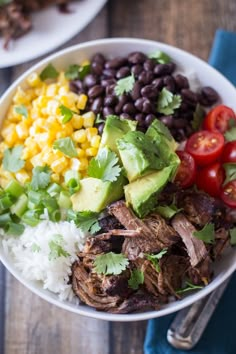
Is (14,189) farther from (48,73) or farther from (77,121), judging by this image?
(48,73)

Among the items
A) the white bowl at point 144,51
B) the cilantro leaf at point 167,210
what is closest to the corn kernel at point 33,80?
the white bowl at point 144,51

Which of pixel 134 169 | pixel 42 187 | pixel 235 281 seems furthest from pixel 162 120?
pixel 235 281

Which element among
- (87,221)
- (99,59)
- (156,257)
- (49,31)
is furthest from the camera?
(49,31)

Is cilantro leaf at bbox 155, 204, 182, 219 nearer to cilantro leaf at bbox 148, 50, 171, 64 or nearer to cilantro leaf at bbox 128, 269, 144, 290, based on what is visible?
cilantro leaf at bbox 128, 269, 144, 290

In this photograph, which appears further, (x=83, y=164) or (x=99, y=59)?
(x=99, y=59)

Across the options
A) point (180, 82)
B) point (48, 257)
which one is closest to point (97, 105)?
point (180, 82)

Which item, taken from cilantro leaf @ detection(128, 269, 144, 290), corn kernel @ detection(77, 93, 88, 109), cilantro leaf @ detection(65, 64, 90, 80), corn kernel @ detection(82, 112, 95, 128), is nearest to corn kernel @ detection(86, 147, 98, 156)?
corn kernel @ detection(82, 112, 95, 128)

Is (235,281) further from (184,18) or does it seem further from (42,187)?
(184,18)
